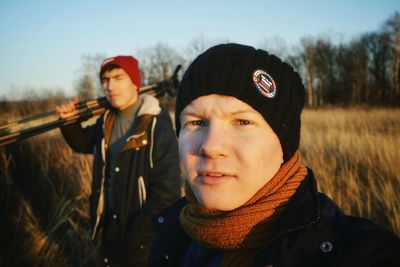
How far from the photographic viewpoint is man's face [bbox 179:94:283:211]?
40.5 inches

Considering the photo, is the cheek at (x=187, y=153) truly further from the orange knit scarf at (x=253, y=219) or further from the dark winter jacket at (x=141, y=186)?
the dark winter jacket at (x=141, y=186)

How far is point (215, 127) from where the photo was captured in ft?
3.54

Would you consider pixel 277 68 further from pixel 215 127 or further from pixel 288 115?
pixel 215 127

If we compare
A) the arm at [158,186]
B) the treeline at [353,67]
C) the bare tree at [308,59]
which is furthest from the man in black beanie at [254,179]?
the bare tree at [308,59]

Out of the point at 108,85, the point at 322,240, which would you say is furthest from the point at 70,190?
the point at 322,240

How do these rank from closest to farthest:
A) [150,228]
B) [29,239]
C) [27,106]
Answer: [150,228], [29,239], [27,106]

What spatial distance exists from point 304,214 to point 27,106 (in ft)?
33.0

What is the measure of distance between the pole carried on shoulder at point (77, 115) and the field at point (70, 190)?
115 cm

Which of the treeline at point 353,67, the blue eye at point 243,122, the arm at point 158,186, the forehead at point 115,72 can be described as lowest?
the treeline at point 353,67

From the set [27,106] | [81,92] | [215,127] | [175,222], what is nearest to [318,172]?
[175,222]

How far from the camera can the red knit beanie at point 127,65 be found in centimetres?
290

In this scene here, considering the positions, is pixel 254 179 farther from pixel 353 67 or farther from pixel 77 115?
pixel 353 67

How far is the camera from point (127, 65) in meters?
2.93

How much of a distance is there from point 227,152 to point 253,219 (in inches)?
9.8
